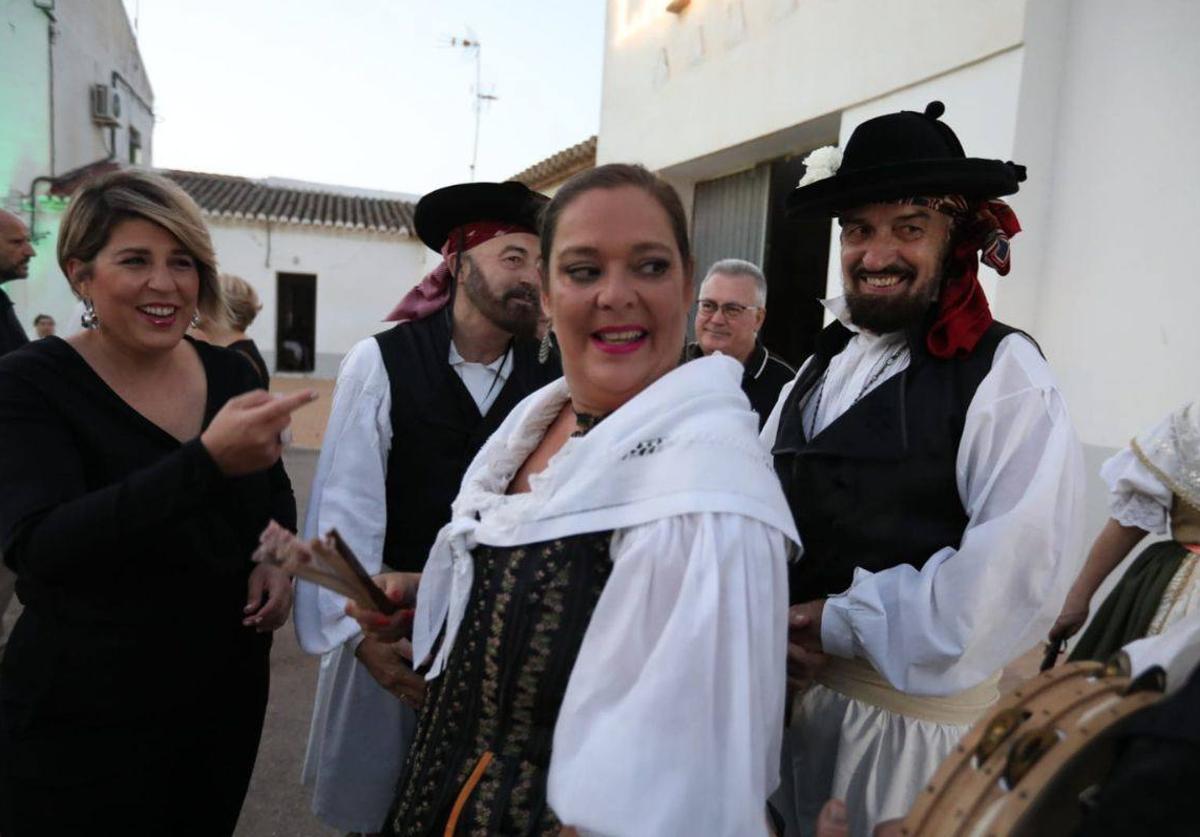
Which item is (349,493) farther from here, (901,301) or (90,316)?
(901,301)

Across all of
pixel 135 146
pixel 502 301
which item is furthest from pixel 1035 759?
pixel 135 146

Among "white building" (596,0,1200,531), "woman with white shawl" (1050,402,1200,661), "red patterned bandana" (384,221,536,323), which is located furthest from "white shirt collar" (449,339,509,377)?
"white building" (596,0,1200,531)

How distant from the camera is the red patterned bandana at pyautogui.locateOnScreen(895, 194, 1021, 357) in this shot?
68.6 inches

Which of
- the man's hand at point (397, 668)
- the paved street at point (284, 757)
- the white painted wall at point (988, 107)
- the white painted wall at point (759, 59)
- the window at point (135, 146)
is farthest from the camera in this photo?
the window at point (135, 146)

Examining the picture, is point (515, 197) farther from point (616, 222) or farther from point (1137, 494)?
point (1137, 494)

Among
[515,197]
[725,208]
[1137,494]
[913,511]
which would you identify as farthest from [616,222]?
[725,208]

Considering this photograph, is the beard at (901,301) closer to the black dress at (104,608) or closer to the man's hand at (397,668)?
the man's hand at (397,668)

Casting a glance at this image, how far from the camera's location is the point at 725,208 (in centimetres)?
762

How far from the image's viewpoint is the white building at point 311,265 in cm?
2205

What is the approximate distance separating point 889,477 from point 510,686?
93 cm

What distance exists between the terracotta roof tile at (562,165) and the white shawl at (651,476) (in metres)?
8.83

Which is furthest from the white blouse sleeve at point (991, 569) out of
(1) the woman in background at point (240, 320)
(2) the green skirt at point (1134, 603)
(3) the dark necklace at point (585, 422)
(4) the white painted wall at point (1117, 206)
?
(1) the woman in background at point (240, 320)

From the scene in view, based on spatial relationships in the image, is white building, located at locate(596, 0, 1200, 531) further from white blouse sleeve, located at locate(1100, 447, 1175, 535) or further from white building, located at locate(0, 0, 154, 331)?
white building, located at locate(0, 0, 154, 331)

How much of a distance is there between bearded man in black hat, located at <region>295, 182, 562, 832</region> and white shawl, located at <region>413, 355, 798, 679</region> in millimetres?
856
